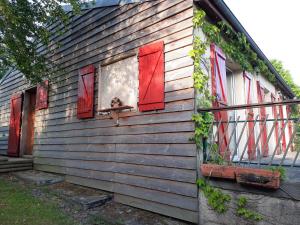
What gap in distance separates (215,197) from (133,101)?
2.35m

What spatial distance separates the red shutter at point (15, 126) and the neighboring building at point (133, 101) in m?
1.76

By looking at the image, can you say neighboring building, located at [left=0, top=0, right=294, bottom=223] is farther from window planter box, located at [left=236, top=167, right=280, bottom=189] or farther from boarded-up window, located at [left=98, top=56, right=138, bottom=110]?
window planter box, located at [left=236, top=167, right=280, bottom=189]

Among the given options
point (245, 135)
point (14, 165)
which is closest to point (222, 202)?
point (245, 135)

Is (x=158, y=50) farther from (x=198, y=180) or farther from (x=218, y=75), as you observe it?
(x=198, y=180)

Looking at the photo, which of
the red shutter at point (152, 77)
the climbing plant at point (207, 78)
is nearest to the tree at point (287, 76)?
the climbing plant at point (207, 78)

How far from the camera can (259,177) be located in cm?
296

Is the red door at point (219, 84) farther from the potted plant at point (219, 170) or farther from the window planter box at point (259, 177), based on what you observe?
the window planter box at point (259, 177)

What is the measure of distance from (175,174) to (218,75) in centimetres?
202

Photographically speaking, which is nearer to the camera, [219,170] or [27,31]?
[219,170]

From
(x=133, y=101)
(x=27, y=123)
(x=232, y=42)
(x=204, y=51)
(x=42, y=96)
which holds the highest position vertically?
(x=232, y=42)

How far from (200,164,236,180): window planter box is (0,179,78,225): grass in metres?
2.05

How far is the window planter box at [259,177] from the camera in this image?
2.85 m

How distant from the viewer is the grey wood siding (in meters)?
3.91

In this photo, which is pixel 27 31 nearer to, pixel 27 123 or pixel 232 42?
→ pixel 27 123
